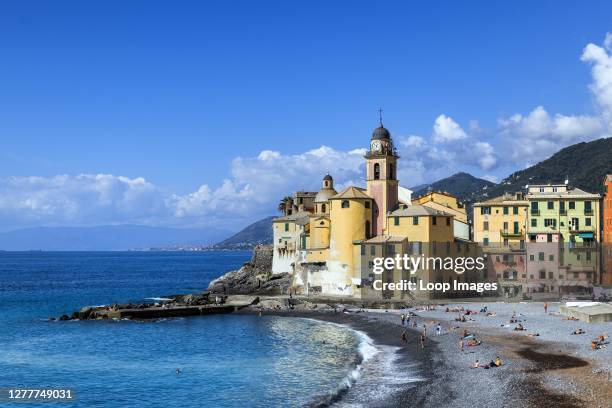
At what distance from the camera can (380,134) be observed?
9612cm

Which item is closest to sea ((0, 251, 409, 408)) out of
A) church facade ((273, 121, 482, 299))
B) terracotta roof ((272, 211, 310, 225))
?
church facade ((273, 121, 482, 299))

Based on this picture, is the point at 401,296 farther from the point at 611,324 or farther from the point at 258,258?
the point at 258,258

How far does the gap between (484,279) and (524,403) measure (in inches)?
2129

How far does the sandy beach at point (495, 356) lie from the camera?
4019cm

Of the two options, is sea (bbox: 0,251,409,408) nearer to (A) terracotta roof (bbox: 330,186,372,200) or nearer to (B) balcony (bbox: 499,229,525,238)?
(A) terracotta roof (bbox: 330,186,372,200)

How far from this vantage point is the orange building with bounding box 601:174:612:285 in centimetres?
8956

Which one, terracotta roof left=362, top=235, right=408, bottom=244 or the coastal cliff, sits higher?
terracotta roof left=362, top=235, right=408, bottom=244

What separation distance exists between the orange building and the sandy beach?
13.6 m

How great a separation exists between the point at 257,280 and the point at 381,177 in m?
31.4

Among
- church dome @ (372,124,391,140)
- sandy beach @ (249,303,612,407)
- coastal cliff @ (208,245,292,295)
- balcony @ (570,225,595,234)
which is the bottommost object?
sandy beach @ (249,303,612,407)

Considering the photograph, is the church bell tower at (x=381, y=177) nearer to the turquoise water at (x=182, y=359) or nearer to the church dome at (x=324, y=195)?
the church dome at (x=324, y=195)

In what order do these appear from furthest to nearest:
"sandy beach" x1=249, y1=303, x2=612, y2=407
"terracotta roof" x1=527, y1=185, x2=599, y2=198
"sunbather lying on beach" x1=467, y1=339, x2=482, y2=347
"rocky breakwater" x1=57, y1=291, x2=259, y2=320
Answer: "terracotta roof" x1=527, y1=185, x2=599, y2=198
"rocky breakwater" x1=57, y1=291, x2=259, y2=320
"sunbather lying on beach" x1=467, y1=339, x2=482, y2=347
"sandy beach" x1=249, y1=303, x2=612, y2=407

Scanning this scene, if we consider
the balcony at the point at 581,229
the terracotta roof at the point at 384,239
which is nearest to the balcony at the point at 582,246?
the balcony at the point at 581,229

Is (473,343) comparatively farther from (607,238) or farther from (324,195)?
(324,195)
